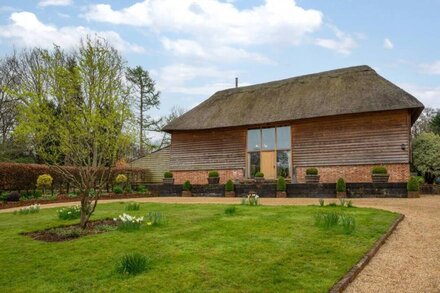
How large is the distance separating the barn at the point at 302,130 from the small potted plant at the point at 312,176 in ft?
3.93

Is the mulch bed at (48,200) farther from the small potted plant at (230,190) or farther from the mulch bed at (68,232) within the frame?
the mulch bed at (68,232)

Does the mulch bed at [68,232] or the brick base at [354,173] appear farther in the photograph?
the brick base at [354,173]

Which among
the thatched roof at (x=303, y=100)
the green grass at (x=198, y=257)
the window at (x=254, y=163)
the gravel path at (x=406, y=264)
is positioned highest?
the thatched roof at (x=303, y=100)

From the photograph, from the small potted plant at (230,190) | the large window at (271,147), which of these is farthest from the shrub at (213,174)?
the small potted plant at (230,190)

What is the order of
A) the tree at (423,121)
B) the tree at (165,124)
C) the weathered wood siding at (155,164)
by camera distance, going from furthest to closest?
the tree at (165,124) < the tree at (423,121) < the weathered wood siding at (155,164)

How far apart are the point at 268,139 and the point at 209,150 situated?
13.2 feet

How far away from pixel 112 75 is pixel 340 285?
641cm

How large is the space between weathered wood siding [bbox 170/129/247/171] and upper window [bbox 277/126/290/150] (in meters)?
2.17

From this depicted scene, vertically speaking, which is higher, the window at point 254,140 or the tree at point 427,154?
the window at point 254,140

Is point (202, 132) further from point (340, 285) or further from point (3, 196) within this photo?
point (340, 285)

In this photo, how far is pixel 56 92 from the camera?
A: 7980 mm

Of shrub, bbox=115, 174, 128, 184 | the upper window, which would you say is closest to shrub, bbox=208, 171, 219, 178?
the upper window

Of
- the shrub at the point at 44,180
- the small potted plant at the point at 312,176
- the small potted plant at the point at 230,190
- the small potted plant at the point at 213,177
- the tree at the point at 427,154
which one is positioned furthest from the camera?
the tree at the point at 427,154

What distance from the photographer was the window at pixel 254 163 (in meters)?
22.0
